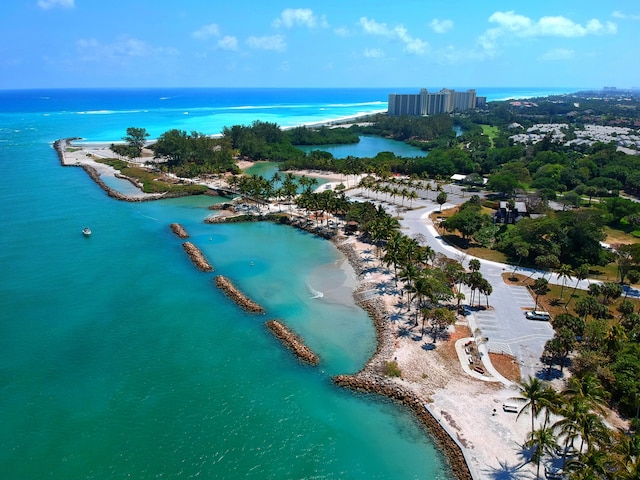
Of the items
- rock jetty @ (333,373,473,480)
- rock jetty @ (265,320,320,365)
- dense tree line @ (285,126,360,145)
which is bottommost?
rock jetty @ (333,373,473,480)

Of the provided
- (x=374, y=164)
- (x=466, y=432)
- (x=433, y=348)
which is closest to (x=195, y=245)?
(x=433, y=348)

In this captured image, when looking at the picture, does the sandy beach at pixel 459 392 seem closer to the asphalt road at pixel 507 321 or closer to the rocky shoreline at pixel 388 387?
the rocky shoreline at pixel 388 387

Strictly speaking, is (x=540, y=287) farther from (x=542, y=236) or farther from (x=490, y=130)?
(x=490, y=130)

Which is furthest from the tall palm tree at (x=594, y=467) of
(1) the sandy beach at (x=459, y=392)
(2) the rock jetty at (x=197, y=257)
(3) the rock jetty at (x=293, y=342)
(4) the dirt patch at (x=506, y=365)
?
(2) the rock jetty at (x=197, y=257)

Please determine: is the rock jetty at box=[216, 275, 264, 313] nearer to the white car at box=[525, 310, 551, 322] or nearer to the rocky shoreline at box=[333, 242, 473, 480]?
the rocky shoreline at box=[333, 242, 473, 480]

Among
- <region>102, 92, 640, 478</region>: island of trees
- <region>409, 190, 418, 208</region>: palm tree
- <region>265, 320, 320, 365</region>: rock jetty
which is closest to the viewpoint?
<region>102, 92, 640, 478</region>: island of trees

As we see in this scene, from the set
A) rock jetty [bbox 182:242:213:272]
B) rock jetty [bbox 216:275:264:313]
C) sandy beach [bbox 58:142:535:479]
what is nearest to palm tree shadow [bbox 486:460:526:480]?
sandy beach [bbox 58:142:535:479]

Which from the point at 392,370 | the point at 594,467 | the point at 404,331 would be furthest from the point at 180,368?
the point at 594,467

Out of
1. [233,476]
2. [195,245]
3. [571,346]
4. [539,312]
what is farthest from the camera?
[195,245]

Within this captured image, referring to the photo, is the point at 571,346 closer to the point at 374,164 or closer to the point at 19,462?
the point at 19,462
